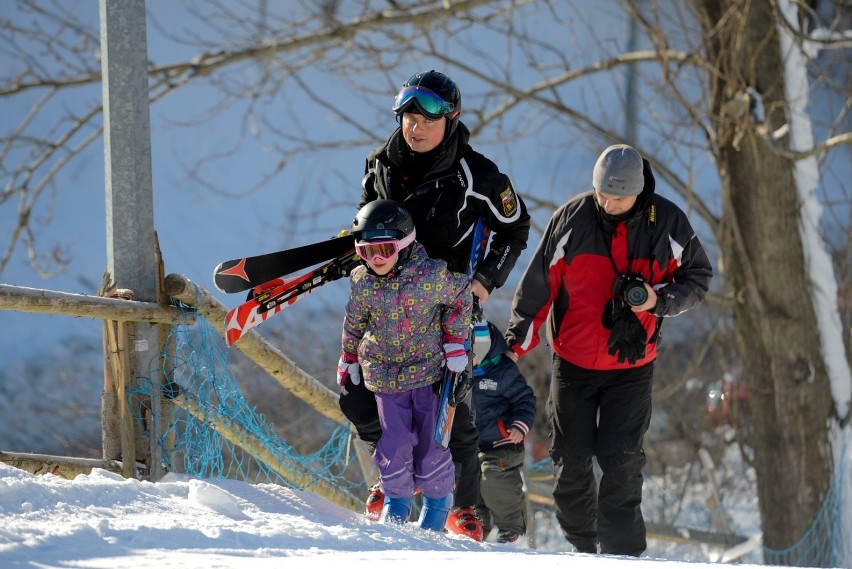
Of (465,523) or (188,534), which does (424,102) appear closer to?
(465,523)

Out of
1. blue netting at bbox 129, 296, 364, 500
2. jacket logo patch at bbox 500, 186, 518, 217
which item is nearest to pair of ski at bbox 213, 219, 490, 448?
jacket logo patch at bbox 500, 186, 518, 217

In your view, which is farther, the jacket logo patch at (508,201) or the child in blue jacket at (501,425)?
the child in blue jacket at (501,425)

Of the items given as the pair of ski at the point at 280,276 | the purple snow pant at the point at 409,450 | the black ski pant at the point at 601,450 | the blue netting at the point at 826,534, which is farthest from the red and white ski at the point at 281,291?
the blue netting at the point at 826,534

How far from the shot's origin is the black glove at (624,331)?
4.32 metres

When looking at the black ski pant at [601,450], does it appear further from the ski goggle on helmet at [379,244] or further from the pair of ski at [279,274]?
the ski goggle on helmet at [379,244]

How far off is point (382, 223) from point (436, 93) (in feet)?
1.93

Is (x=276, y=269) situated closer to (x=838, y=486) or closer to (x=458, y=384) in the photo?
(x=458, y=384)

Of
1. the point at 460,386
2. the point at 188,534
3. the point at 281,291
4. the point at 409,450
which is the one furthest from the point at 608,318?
the point at 188,534

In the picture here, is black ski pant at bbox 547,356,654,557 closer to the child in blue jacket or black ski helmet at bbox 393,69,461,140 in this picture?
the child in blue jacket

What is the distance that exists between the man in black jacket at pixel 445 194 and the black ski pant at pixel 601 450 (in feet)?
1.66

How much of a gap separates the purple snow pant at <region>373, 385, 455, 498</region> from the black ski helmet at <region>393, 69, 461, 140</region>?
3.46 feet

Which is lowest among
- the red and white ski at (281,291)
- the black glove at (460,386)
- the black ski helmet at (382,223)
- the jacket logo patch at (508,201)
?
the black glove at (460,386)

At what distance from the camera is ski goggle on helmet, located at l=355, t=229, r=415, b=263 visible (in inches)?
151

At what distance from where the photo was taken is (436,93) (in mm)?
4031
